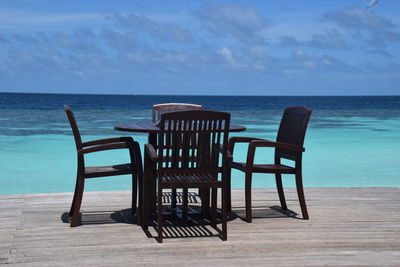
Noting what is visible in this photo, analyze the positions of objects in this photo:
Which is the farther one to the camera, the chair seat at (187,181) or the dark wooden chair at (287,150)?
the dark wooden chair at (287,150)

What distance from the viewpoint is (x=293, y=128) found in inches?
181

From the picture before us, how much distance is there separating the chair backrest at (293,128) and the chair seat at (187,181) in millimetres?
891

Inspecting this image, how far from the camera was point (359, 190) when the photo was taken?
5.89 metres

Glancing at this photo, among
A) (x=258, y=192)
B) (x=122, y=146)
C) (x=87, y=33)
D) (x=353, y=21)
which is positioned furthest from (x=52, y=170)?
(x=87, y=33)

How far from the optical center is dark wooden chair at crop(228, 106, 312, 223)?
4234 mm

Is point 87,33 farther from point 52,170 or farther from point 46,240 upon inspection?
point 46,240

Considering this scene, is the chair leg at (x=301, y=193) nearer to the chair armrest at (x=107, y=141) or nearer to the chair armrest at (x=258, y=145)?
the chair armrest at (x=258, y=145)

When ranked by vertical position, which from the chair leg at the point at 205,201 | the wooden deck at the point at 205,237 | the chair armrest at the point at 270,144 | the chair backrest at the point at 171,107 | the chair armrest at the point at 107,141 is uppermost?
the chair backrest at the point at 171,107

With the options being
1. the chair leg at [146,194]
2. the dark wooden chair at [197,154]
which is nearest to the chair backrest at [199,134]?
the dark wooden chair at [197,154]

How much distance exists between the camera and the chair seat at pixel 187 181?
3.69 m

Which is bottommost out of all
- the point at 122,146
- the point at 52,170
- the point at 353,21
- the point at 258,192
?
the point at 52,170

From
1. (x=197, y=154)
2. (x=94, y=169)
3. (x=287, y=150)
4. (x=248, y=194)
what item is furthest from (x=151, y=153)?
(x=287, y=150)

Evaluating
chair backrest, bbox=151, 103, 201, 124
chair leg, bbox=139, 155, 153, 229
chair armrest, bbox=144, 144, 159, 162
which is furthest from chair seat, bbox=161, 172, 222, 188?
chair backrest, bbox=151, 103, 201, 124

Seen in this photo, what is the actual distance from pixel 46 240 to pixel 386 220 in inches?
97.5
